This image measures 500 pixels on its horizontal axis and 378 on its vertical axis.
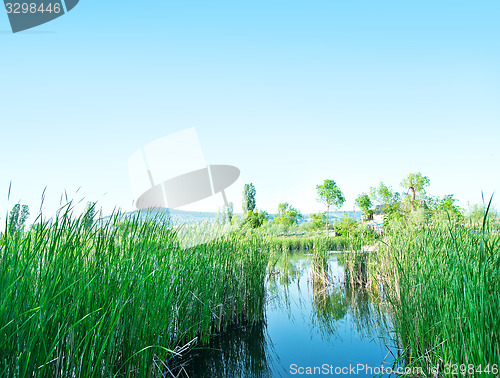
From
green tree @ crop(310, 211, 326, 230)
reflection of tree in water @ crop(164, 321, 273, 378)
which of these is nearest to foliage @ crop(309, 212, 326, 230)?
green tree @ crop(310, 211, 326, 230)

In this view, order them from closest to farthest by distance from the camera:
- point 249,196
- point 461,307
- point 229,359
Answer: point 461,307 < point 229,359 < point 249,196

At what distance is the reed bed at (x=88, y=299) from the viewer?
1462mm

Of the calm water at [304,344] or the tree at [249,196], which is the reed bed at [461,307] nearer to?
the calm water at [304,344]

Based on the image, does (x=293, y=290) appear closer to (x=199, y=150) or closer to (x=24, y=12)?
(x=199, y=150)

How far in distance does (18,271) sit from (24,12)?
546 centimetres

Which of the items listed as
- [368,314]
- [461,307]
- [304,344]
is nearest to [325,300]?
[368,314]

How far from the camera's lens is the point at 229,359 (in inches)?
150

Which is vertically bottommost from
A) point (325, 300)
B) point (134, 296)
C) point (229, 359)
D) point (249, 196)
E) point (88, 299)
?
point (325, 300)

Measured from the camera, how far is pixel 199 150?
777 centimetres

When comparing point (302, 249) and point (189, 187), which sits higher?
point (189, 187)

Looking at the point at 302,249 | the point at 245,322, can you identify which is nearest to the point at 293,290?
the point at 245,322

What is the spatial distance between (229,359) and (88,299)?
2.64m

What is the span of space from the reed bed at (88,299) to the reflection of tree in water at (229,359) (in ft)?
0.88

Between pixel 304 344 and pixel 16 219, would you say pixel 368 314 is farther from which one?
pixel 16 219
